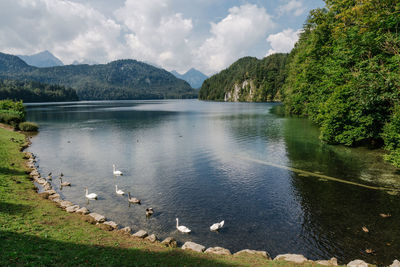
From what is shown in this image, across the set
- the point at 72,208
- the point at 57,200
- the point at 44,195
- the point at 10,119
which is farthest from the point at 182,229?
the point at 10,119

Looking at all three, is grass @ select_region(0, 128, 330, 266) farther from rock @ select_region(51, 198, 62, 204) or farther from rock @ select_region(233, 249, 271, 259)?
rock @ select_region(51, 198, 62, 204)

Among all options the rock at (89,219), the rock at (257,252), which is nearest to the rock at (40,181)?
the rock at (89,219)

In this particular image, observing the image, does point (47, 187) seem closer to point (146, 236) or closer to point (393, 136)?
point (146, 236)

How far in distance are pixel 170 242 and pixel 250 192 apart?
12.4m

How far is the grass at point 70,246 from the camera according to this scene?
41.1 ft

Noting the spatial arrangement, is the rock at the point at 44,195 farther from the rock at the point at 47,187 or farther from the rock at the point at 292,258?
the rock at the point at 292,258

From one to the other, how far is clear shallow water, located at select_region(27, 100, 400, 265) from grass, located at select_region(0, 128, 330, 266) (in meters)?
3.08

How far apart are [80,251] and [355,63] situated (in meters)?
51.4

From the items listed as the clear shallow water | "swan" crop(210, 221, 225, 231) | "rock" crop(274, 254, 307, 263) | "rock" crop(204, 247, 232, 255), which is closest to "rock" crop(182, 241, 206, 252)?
"rock" crop(204, 247, 232, 255)

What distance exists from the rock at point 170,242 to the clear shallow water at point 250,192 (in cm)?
135

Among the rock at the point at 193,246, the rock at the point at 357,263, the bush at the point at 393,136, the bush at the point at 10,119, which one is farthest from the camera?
the bush at the point at 10,119

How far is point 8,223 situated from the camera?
1612 centimetres

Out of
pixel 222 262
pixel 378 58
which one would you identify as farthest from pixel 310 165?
pixel 222 262

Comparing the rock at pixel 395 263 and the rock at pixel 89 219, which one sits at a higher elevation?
the rock at pixel 395 263
